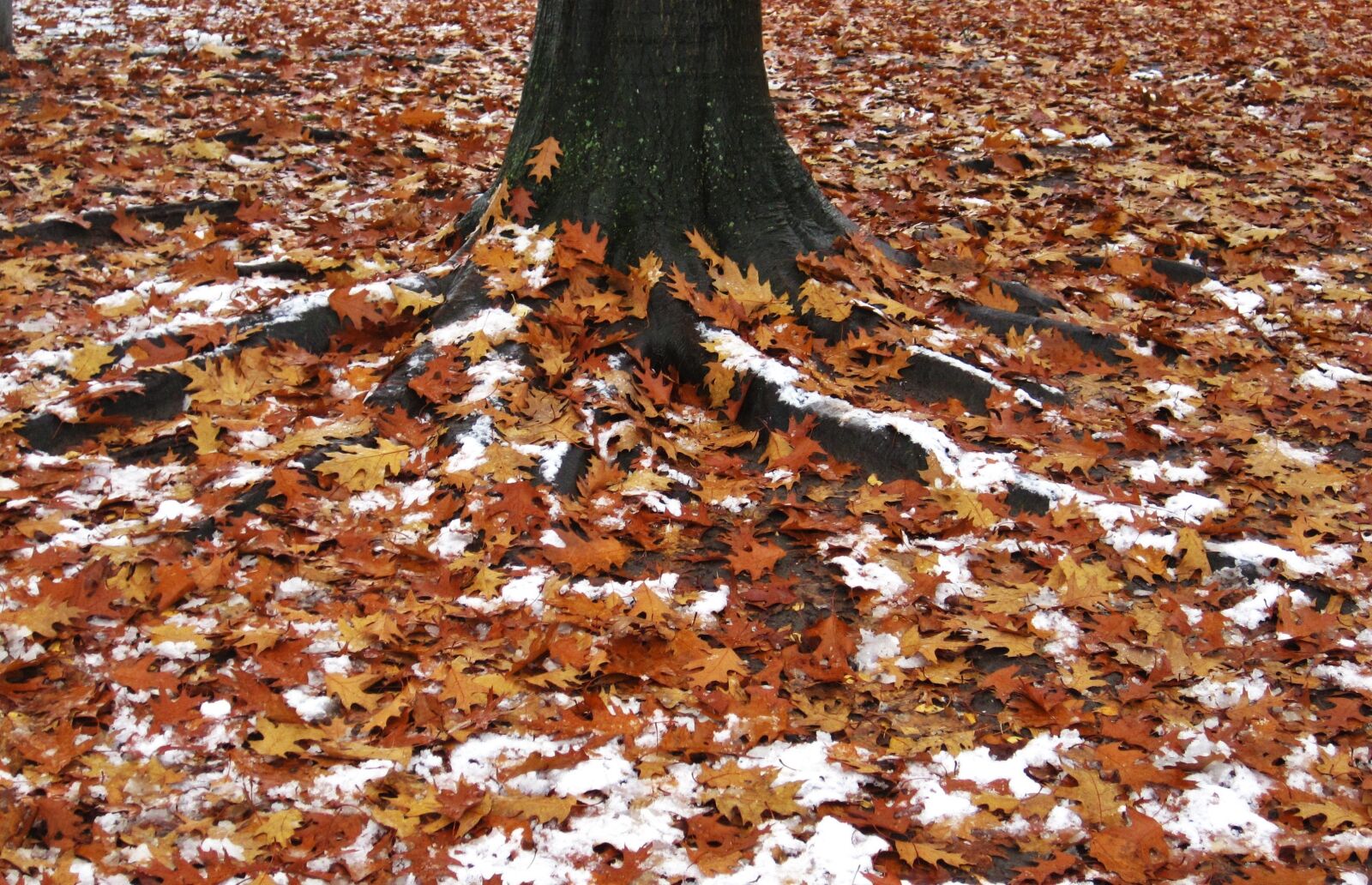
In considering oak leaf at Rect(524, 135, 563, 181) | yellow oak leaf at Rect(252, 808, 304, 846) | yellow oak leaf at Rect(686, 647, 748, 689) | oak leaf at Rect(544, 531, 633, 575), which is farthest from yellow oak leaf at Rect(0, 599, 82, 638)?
oak leaf at Rect(524, 135, 563, 181)

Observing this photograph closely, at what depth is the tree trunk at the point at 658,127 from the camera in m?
4.70

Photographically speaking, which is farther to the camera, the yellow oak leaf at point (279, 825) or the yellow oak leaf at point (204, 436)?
the yellow oak leaf at point (204, 436)

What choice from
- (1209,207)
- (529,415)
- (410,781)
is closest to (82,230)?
(529,415)

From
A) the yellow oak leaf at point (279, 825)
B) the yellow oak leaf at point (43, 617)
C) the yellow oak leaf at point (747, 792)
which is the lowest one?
the yellow oak leaf at point (279, 825)

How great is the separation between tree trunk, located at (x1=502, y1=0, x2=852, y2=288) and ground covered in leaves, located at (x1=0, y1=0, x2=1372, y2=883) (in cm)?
22

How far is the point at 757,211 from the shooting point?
501 centimetres

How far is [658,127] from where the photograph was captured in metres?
4.78

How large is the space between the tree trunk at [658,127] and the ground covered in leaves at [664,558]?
22cm

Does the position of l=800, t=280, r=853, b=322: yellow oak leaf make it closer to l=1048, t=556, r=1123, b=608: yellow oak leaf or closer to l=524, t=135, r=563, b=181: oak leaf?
l=524, t=135, r=563, b=181: oak leaf

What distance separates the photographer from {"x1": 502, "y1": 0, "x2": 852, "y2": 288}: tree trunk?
4699 millimetres

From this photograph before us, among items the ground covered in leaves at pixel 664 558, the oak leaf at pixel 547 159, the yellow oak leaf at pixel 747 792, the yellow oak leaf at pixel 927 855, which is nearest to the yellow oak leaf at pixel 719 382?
the ground covered in leaves at pixel 664 558

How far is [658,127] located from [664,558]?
7.14ft

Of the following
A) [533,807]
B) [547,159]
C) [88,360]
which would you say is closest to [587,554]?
[533,807]

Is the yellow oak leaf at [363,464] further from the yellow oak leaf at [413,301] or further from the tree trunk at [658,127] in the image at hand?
the tree trunk at [658,127]
